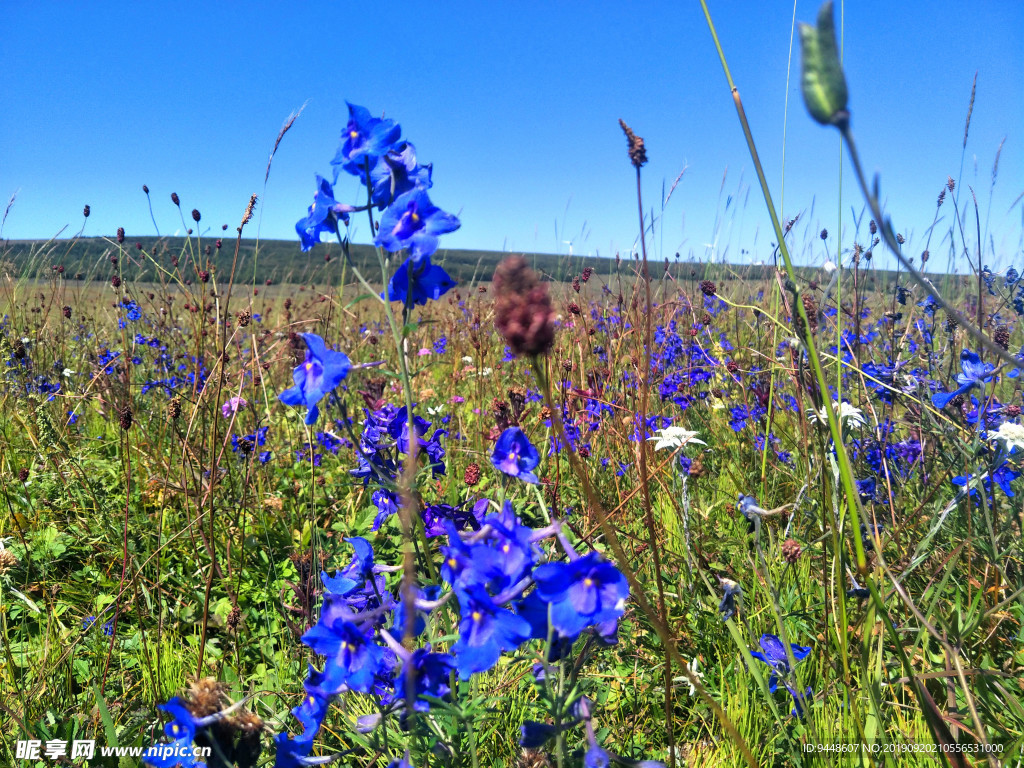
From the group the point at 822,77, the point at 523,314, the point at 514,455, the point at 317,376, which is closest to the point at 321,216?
the point at 317,376

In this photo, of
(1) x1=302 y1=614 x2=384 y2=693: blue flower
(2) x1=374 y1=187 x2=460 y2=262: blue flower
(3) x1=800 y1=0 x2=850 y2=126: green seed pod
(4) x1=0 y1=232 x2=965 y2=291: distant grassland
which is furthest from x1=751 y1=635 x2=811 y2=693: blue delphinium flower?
(3) x1=800 y1=0 x2=850 y2=126: green seed pod

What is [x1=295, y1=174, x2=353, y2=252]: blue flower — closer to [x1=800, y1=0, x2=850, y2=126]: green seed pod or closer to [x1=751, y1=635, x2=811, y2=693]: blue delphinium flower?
[x1=800, y1=0, x2=850, y2=126]: green seed pod

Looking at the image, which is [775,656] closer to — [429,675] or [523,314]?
[429,675]

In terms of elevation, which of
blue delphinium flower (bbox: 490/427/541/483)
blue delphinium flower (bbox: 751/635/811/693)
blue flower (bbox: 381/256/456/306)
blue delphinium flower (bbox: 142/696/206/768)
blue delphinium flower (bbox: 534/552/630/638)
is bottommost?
blue delphinium flower (bbox: 751/635/811/693)

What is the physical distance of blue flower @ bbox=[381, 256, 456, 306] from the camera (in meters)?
1.06

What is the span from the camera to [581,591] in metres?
0.77

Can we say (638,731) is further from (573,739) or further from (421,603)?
(421,603)

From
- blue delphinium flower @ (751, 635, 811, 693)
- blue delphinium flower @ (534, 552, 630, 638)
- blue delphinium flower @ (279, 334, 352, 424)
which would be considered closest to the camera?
blue delphinium flower @ (534, 552, 630, 638)

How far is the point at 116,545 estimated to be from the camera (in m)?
2.43

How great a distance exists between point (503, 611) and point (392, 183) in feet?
2.58

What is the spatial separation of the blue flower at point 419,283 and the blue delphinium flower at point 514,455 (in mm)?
291

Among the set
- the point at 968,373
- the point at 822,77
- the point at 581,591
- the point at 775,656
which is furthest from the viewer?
the point at 968,373

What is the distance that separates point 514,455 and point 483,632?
0.33 m

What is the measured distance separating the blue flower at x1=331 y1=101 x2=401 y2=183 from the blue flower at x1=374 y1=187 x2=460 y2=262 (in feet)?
0.49
